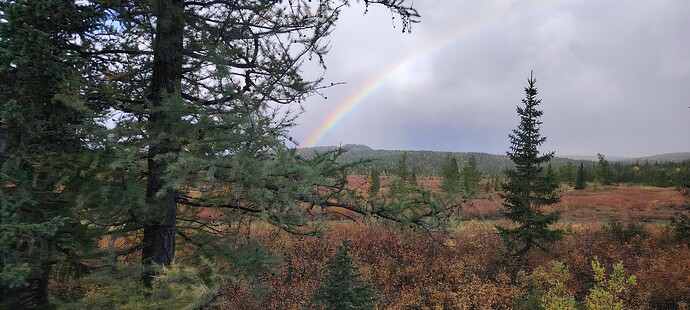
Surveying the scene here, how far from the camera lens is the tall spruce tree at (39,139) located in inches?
114

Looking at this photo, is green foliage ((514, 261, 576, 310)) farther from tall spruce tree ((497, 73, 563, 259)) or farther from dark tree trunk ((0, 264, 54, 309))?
dark tree trunk ((0, 264, 54, 309))

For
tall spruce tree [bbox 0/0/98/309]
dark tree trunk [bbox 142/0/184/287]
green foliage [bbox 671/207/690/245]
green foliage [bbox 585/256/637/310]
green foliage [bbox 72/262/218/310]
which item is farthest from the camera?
green foliage [bbox 671/207/690/245]

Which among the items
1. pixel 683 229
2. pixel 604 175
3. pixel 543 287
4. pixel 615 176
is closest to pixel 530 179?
pixel 543 287

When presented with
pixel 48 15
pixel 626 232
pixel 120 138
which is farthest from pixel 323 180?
pixel 626 232

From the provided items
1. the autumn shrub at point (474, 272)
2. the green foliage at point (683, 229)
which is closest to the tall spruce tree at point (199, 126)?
the autumn shrub at point (474, 272)

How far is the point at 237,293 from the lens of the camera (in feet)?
42.5

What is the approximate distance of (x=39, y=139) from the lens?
10.9ft

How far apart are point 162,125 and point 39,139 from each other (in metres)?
1.07

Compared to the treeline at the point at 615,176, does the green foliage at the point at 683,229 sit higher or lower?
lower

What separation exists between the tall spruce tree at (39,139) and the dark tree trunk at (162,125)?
1.97ft

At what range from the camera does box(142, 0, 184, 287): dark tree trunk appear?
3482 millimetres

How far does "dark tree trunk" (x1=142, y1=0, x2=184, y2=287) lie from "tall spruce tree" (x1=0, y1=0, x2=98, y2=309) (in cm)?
60

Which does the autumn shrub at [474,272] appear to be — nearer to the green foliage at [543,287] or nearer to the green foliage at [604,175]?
the green foliage at [543,287]

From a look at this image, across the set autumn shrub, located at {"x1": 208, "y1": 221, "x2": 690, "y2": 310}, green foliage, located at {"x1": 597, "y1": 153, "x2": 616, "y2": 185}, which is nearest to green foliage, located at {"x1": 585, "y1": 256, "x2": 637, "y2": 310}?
autumn shrub, located at {"x1": 208, "y1": 221, "x2": 690, "y2": 310}
